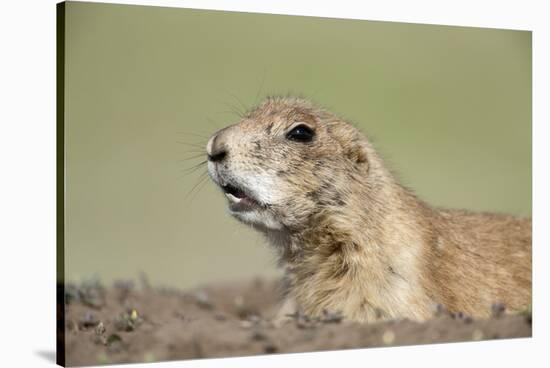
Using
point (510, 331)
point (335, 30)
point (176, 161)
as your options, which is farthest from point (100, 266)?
point (510, 331)

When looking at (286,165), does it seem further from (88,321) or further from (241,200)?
(88,321)

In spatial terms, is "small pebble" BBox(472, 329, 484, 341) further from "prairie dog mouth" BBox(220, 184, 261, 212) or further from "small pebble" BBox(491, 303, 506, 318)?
"prairie dog mouth" BBox(220, 184, 261, 212)

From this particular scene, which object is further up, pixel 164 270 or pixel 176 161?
pixel 176 161

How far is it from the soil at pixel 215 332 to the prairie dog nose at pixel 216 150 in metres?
1.30

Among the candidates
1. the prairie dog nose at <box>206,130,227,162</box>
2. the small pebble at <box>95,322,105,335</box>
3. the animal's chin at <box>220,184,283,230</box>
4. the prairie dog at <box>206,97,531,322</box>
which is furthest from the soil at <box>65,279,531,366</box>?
the prairie dog nose at <box>206,130,227,162</box>

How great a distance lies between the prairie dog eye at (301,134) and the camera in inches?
287

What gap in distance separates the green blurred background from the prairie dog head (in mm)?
378

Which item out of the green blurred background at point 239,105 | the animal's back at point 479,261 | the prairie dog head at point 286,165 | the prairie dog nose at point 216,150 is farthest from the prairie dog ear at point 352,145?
the prairie dog nose at point 216,150

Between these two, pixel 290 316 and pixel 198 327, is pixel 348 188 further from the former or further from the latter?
pixel 198 327

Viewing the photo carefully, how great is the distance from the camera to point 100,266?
27.3 ft

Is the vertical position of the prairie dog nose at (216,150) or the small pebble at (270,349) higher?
the prairie dog nose at (216,150)

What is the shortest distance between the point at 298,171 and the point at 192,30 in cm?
172

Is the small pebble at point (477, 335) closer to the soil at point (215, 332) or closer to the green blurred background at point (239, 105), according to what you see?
the soil at point (215, 332)

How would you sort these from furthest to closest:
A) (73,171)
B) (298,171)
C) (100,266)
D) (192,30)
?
(100,266) → (192,30) → (298,171) → (73,171)
